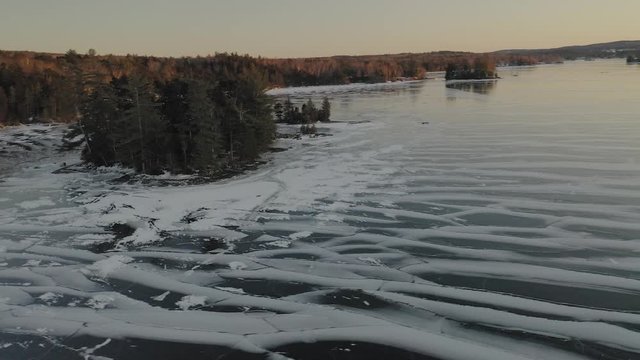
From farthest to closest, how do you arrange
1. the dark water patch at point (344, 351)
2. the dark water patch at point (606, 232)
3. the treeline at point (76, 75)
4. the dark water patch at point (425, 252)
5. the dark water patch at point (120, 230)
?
the treeline at point (76, 75) < the dark water patch at point (120, 230) < the dark water patch at point (606, 232) < the dark water patch at point (425, 252) < the dark water patch at point (344, 351)

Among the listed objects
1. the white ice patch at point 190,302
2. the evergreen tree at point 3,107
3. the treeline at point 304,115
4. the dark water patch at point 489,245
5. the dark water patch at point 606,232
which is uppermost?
the evergreen tree at point 3,107

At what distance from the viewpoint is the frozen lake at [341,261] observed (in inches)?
415

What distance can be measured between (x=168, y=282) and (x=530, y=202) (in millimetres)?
13533

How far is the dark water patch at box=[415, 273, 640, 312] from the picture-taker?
1148 centimetres

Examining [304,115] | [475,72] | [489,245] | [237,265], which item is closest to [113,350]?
[237,265]

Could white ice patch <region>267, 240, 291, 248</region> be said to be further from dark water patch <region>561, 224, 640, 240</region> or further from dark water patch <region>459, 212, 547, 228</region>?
dark water patch <region>561, 224, 640, 240</region>

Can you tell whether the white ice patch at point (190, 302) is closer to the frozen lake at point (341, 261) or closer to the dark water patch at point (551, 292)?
the frozen lake at point (341, 261)

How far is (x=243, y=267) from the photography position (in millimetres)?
14805

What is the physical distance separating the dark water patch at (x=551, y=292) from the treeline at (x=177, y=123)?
743 inches

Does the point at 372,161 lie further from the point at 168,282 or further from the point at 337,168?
the point at 168,282

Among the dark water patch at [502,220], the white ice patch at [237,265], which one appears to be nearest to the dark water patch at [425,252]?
the dark water patch at [502,220]

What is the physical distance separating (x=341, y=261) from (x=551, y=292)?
18.2ft

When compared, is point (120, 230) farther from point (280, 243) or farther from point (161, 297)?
point (161, 297)

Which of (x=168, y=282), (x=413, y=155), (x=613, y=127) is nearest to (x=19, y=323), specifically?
(x=168, y=282)
